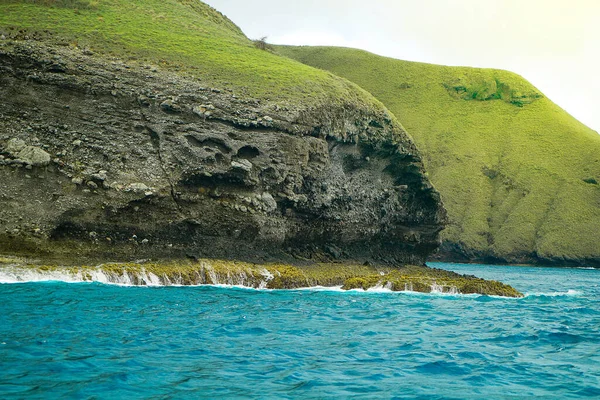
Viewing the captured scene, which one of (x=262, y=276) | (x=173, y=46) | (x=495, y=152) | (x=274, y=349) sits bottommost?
(x=262, y=276)

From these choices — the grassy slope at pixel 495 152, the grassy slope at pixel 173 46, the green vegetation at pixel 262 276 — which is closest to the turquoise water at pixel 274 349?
the green vegetation at pixel 262 276

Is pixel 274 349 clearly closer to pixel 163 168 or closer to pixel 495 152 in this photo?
pixel 163 168

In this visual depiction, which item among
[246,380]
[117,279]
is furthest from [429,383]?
[117,279]

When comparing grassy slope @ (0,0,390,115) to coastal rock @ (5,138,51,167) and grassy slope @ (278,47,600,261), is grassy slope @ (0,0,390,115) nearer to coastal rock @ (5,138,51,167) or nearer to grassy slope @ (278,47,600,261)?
coastal rock @ (5,138,51,167)

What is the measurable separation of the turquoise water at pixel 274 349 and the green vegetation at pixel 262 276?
5.56m

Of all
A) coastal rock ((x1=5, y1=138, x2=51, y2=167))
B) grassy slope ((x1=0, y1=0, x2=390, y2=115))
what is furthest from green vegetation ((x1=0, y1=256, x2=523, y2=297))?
grassy slope ((x1=0, y1=0, x2=390, y2=115))

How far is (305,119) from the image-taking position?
155ft

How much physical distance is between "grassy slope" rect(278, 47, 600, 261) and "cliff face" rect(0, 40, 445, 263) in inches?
3136

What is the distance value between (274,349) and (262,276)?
2213cm

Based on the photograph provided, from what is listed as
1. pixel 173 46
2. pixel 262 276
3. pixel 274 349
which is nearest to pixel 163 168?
pixel 262 276

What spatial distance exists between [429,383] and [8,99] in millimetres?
32506

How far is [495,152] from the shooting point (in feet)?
472

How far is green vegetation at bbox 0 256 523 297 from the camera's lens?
3416 cm

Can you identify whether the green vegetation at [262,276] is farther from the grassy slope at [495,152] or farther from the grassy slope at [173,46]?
the grassy slope at [495,152]
